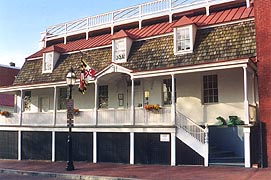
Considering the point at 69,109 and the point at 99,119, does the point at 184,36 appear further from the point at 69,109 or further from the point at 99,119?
the point at 69,109

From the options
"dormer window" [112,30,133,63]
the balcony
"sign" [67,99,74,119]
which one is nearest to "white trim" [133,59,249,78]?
the balcony

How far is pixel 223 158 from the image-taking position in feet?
51.9

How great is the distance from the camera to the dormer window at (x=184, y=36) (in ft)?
57.8

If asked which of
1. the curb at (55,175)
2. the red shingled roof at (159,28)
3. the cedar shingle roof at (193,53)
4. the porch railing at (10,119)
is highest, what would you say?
the red shingled roof at (159,28)

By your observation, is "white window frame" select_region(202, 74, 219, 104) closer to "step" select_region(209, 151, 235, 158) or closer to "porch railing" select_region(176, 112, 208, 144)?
"porch railing" select_region(176, 112, 208, 144)

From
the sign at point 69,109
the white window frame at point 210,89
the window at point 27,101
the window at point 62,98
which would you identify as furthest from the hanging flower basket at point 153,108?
the window at point 27,101

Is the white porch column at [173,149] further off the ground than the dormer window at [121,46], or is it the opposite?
the dormer window at [121,46]

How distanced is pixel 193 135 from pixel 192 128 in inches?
13.2

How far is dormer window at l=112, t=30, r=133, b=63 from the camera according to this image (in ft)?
64.8

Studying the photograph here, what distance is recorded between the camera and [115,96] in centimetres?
2128

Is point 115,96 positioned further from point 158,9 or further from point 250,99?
point 250,99

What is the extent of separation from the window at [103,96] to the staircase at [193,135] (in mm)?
6454

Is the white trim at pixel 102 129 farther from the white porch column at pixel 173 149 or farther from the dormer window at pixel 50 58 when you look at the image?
the dormer window at pixel 50 58

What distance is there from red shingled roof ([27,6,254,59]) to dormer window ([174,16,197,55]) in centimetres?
35
